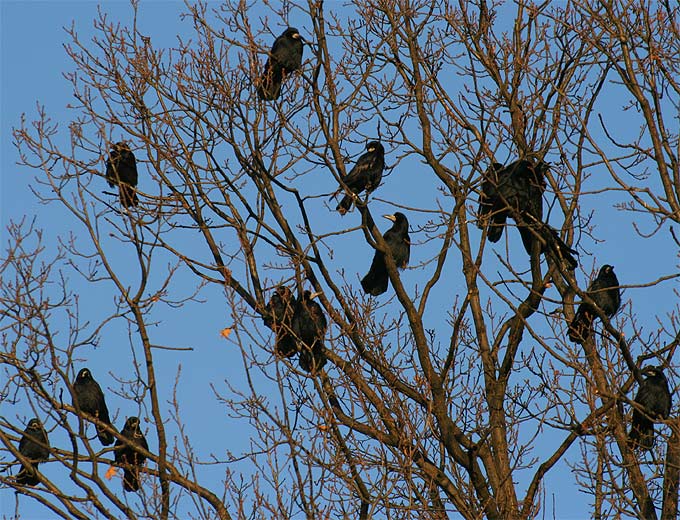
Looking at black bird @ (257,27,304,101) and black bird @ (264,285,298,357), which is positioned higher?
black bird @ (257,27,304,101)

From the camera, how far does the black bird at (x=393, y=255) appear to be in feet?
40.4

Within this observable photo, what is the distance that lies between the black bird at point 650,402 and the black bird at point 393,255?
3014 millimetres

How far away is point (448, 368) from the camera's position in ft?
36.6

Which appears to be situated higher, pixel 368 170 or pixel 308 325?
pixel 368 170

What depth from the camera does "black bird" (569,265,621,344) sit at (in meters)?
10.9

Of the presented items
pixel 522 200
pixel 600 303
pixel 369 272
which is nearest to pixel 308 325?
pixel 369 272

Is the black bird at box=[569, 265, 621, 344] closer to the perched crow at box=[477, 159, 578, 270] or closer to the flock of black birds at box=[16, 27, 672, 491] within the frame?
the flock of black birds at box=[16, 27, 672, 491]

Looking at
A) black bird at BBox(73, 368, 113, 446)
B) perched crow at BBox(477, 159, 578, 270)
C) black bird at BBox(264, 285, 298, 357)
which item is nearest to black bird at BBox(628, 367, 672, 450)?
perched crow at BBox(477, 159, 578, 270)

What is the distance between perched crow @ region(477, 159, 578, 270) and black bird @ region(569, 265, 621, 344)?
468 mm

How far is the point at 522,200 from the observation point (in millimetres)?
10867

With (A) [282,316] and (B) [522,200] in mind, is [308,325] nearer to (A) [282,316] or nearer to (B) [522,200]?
(A) [282,316]

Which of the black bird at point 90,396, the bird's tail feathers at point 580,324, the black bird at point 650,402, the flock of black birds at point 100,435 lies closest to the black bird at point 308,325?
the flock of black birds at point 100,435

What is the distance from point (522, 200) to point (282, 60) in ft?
9.64

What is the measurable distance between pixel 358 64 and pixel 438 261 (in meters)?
2.22
